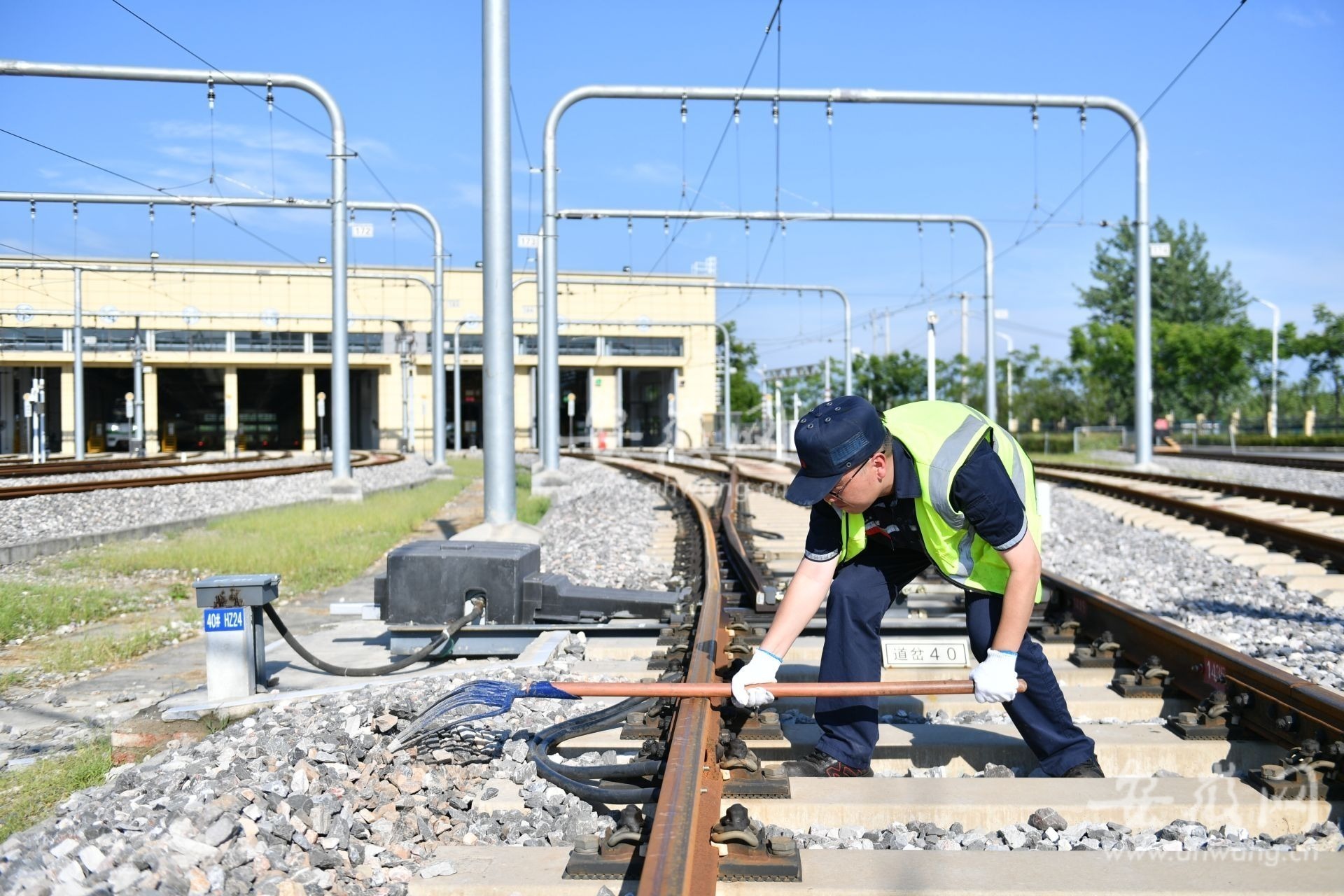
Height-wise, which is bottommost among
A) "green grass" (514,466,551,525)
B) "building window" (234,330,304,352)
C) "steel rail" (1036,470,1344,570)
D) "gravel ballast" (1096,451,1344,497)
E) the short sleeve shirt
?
"green grass" (514,466,551,525)

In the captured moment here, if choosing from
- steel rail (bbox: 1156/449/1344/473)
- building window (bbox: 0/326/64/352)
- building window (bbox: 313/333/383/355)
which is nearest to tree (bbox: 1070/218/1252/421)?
steel rail (bbox: 1156/449/1344/473)

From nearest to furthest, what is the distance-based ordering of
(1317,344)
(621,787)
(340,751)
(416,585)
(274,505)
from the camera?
(621,787) → (340,751) → (416,585) → (274,505) → (1317,344)

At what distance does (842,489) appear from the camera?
11.8ft

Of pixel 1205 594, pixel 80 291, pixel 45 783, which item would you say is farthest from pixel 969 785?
pixel 80 291

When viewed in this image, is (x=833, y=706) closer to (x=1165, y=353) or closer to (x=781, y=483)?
(x=781, y=483)

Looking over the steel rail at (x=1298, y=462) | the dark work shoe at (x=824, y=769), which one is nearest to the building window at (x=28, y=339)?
the dark work shoe at (x=824, y=769)

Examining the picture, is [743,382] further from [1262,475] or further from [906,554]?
[906,554]

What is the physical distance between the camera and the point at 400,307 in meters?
64.7

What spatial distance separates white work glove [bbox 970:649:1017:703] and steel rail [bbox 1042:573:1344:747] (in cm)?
101

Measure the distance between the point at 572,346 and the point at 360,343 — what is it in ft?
38.8

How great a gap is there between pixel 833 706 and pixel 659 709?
762 millimetres

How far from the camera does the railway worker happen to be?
3.50 m

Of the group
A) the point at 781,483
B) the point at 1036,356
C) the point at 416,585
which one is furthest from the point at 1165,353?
the point at 416,585

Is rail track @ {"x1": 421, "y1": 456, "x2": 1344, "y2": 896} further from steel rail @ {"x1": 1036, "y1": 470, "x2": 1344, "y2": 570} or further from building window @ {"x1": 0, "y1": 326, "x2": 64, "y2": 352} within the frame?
building window @ {"x1": 0, "y1": 326, "x2": 64, "y2": 352}
